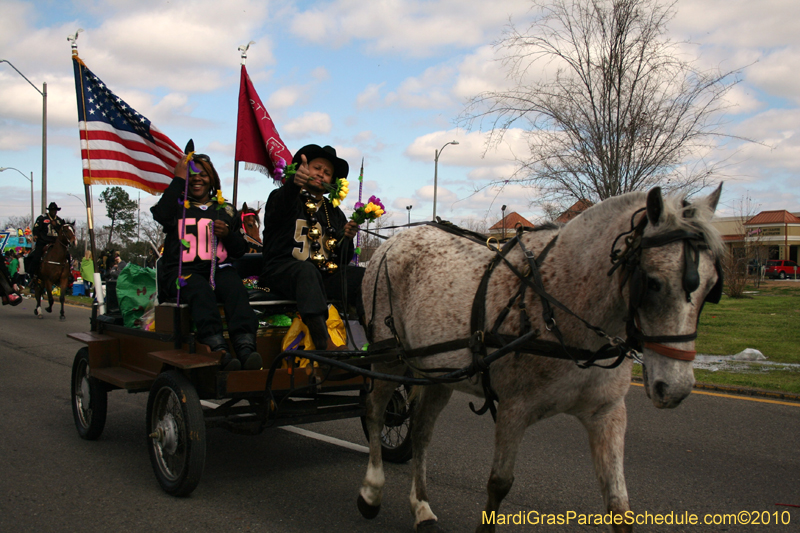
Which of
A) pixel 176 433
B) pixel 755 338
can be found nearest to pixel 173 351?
pixel 176 433

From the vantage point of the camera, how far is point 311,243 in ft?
15.0

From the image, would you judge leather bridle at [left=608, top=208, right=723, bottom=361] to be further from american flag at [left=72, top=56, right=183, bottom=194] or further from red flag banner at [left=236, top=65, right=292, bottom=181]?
american flag at [left=72, top=56, right=183, bottom=194]

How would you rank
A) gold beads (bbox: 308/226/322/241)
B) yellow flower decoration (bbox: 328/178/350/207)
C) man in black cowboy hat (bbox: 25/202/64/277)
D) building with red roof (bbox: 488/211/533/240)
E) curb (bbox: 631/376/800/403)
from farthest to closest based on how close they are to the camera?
man in black cowboy hat (bbox: 25/202/64/277) < curb (bbox: 631/376/800/403) < yellow flower decoration (bbox: 328/178/350/207) < gold beads (bbox: 308/226/322/241) < building with red roof (bbox: 488/211/533/240)

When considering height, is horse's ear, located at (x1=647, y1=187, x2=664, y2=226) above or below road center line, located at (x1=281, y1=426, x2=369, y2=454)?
above

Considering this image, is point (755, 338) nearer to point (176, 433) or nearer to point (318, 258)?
point (318, 258)

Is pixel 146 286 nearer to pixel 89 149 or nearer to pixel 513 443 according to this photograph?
pixel 89 149

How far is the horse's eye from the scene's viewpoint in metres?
2.46

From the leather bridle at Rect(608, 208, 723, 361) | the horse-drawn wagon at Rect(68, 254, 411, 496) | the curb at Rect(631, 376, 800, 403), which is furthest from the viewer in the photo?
the curb at Rect(631, 376, 800, 403)

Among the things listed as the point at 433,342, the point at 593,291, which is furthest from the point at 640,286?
the point at 433,342

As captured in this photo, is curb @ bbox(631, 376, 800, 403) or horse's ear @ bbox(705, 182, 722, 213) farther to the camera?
curb @ bbox(631, 376, 800, 403)

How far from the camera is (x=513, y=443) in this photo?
2.90 m

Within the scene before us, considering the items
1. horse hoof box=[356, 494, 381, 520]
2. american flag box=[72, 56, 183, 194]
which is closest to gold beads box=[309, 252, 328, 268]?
horse hoof box=[356, 494, 381, 520]

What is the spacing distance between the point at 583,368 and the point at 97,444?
14.5 ft

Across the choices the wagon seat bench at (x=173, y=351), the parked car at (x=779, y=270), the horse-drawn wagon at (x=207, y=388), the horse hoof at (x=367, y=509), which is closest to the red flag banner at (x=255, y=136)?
the wagon seat bench at (x=173, y=351)
